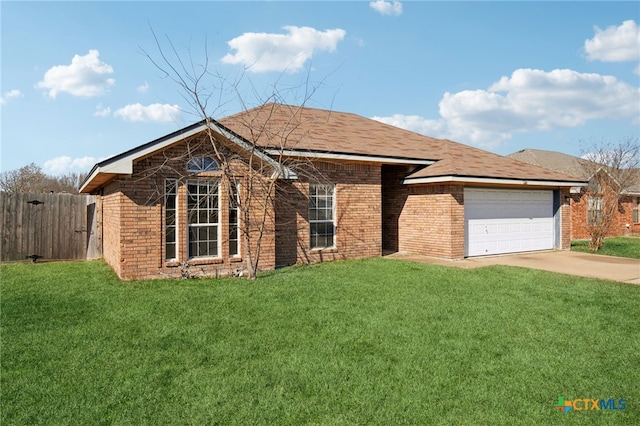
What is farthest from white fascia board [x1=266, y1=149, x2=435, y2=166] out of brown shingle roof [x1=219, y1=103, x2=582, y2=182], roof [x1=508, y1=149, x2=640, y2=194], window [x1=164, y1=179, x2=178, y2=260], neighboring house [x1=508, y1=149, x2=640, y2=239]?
roof [x1=508, y1=149, x2=640, y2=194]

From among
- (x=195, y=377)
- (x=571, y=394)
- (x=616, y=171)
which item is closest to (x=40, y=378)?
(x=195, y=377)

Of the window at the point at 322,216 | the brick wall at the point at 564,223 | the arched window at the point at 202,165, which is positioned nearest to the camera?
the arched window at the point at 202,165

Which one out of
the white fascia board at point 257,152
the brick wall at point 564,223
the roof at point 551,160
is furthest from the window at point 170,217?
the roof at point 551,160

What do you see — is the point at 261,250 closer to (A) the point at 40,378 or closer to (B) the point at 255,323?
(B) the point at 255,323

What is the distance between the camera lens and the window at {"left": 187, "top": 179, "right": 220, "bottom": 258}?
10.8 m

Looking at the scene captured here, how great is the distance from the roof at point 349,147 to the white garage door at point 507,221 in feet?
2.50

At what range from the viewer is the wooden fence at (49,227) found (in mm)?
13477

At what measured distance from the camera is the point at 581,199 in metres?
24.4

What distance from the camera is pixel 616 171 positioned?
20.7 meters

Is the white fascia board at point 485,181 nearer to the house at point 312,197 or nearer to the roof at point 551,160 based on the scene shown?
the house at point 312,197

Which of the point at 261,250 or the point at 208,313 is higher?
the point at 261,250

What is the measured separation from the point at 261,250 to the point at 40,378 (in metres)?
7.25

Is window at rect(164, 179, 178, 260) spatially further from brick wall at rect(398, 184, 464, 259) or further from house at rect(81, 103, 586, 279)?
brick wall at rect(398, 184, 464, 259)

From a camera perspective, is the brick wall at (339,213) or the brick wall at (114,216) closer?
the brick wall at (114,216)
